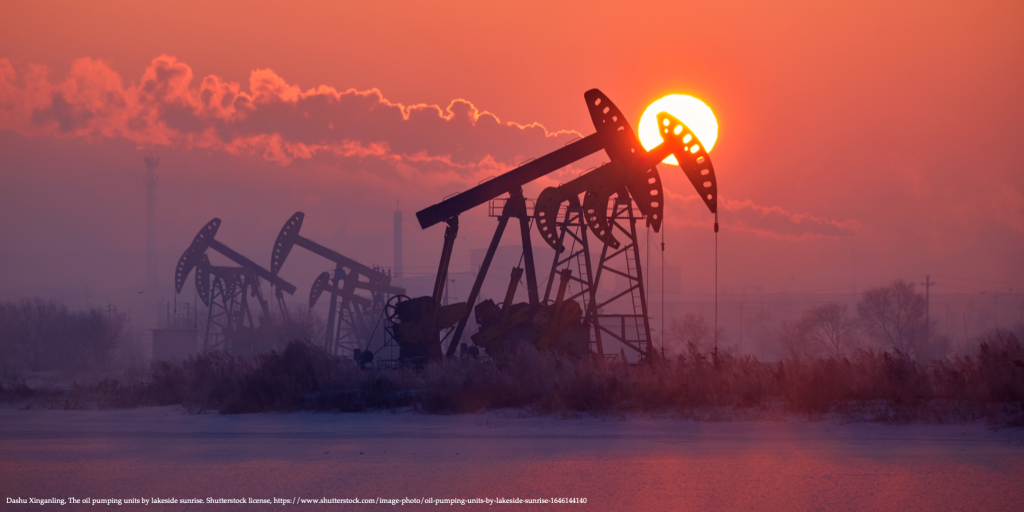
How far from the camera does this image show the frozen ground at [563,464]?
582cm

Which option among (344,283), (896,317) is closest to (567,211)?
(344,283)

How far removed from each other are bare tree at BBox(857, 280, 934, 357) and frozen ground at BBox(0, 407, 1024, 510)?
157ft

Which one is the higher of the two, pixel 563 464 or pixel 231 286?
pixel 231 286

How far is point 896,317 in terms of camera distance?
176 feet

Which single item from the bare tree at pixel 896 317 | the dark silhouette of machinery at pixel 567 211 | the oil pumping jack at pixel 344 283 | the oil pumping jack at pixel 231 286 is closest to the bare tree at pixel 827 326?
the bare tree at pixel 896 317

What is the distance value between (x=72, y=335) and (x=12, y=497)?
1877 inches

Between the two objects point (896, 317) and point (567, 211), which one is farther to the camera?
point (896, 317)

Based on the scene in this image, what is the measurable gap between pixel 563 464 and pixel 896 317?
175ft

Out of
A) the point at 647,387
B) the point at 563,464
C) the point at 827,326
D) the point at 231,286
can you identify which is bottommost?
the point at 827,326

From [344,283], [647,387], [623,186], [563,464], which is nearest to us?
[563,464]

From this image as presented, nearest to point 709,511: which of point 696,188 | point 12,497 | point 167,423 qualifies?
point 12,497

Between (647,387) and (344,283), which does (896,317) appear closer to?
(344,283)

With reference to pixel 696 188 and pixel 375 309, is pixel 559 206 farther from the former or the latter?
pixel 375 309

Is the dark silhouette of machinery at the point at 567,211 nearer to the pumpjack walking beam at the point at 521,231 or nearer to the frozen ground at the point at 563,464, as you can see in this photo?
the pumpjack walking beam at the point at 521,231
